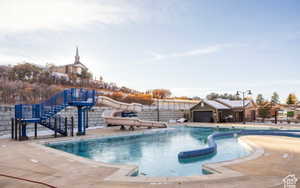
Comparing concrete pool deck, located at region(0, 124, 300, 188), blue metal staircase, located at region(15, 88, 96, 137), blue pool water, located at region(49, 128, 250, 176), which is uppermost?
blue metal staircase, located at region(15, 88, 96, 137)

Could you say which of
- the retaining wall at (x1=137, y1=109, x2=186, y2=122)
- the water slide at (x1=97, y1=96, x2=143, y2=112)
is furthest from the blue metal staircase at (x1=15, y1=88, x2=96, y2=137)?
the retaining wall at (x1=137, y1=109, x2=186, y2=122)

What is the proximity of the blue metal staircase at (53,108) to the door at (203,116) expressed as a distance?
18126 millimetres

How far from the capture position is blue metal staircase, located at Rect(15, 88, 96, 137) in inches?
480

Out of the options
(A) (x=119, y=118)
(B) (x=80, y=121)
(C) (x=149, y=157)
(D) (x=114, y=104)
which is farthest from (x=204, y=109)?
(C) (x=149, y=157)

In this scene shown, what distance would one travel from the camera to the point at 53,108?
44.8ft

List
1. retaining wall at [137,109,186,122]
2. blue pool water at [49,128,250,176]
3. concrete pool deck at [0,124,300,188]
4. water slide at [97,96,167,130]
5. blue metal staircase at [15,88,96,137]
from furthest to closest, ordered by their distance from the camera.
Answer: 1. retaining wall at [137,109,186,122]
2. water slide at [97,96,167,130]
3. blue metal staircase at [15,88,96,137]
4. blue pool water at [49,128,250,176]
5. concrete pool deck at [0,124,300,188]

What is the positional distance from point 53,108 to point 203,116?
20.6 meters

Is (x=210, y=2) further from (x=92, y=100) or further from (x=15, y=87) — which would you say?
(x=15, y=87)

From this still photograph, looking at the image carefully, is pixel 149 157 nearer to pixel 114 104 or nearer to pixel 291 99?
pixel 114 104

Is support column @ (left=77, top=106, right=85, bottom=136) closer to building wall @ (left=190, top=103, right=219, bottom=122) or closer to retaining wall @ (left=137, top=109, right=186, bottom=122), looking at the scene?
retaining wall @ (left=137, top=109, right=186, bottom=122)

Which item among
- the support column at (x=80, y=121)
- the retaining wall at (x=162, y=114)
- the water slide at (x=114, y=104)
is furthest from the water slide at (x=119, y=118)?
the retaining wall at (x=162, y=114)

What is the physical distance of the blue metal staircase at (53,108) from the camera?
12180 mm

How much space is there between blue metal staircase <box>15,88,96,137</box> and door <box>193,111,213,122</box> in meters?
18.1

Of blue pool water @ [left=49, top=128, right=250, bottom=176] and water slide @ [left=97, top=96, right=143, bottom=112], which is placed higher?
water slide @ [left=97, top=96, right=143, bottom=112]
